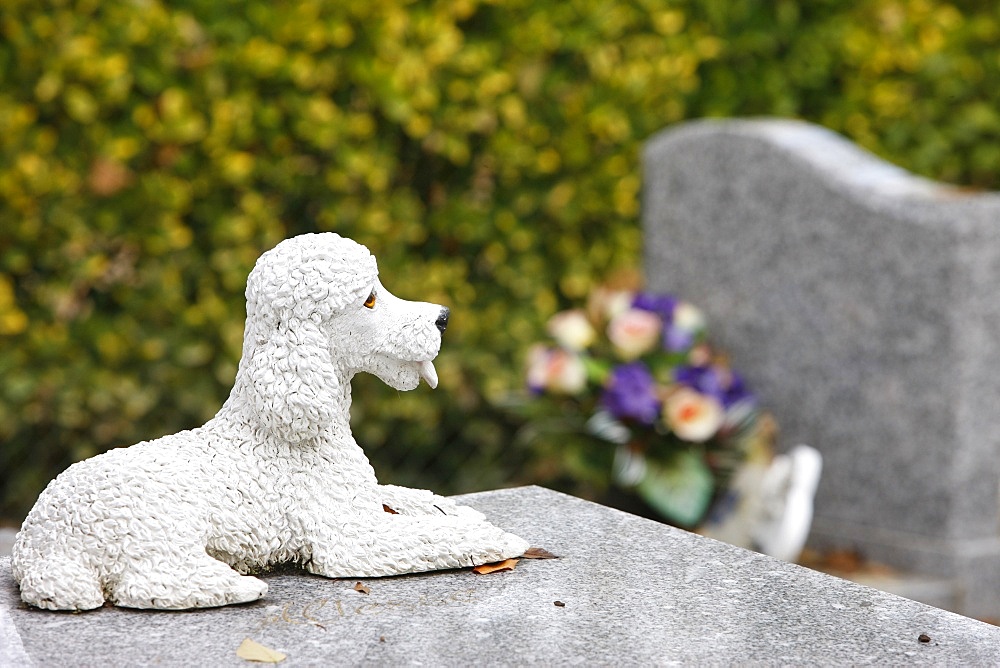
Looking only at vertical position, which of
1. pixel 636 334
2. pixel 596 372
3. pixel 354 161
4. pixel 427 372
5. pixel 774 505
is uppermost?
pixel 354 161

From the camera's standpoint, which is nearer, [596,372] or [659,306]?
[596,372]

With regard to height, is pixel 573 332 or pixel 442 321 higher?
pixel 442 321

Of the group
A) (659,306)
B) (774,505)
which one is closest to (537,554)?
(774,505)

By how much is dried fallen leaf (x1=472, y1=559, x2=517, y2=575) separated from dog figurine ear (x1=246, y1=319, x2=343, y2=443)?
0.38 metres

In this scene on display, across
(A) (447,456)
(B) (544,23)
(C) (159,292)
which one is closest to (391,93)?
(B) (544,23)

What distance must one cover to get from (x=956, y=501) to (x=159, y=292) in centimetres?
262

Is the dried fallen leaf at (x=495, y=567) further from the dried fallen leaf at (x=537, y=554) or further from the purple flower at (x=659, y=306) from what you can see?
the purple flower at (x=659, y=306)

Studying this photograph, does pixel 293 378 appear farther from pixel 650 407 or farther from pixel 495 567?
pixel 650 407

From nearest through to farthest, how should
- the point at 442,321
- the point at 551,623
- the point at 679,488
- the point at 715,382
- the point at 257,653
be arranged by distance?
the point at 257,653 < the point at 551,623 < the point at 442,321 < the point at 679,488 < the point at 715,382

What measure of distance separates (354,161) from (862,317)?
1784mm

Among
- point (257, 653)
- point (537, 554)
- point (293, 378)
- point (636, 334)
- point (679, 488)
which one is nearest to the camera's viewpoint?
point (257, 653)

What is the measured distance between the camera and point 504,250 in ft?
16.0

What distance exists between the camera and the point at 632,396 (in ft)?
13.7

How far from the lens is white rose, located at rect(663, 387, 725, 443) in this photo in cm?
412
